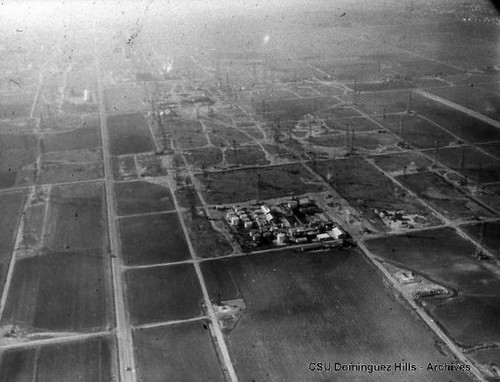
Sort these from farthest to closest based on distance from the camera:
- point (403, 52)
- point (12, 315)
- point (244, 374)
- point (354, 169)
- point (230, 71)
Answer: point (403, 52) → point (230, 71) → point (354, 169) → point (12, 315) → point (244, 374)

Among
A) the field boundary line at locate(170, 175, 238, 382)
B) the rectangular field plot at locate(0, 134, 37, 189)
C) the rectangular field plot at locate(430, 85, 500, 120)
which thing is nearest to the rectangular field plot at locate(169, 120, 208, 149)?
the rectangular field plot at locate(0, 134, 37, 189)

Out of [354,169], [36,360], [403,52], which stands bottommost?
[36,360]

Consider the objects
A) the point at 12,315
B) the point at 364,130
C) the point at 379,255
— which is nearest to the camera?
the point at 12,315

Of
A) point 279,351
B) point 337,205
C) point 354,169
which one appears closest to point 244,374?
point 279,351

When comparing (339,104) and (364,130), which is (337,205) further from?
(339,104)

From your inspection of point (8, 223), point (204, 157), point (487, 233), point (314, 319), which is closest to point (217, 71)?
point (204, 157)

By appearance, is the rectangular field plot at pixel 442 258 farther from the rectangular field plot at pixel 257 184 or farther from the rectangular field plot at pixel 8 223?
the rectangular field plot at pixel 8 223

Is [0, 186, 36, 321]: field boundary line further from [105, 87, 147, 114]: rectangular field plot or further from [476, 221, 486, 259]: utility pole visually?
[476, 221, 486, 259]: utility pole
